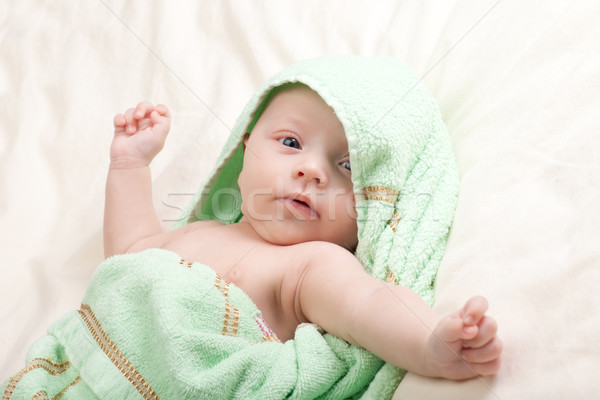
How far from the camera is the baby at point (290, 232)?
0.95 metres

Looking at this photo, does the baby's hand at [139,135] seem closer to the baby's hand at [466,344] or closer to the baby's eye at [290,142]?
the baby's eye at [290,142]

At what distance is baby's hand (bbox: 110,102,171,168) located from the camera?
1.43m

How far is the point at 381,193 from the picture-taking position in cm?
119

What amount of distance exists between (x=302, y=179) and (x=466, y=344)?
49 centimetres

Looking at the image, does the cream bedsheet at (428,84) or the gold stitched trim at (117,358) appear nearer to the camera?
the cream bedsheet at (428,84)

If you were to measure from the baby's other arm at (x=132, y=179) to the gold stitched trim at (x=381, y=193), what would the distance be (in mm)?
489

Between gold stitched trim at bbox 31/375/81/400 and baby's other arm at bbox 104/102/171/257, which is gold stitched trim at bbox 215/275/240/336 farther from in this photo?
baby's other arm at bbox 104/102/171/257

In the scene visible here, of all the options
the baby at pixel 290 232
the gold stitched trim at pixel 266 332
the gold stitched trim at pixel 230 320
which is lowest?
the gold stitched trim at pixel 266 332

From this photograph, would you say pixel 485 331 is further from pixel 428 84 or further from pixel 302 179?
pixel 428 84

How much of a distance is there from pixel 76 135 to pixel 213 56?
0.41 metres

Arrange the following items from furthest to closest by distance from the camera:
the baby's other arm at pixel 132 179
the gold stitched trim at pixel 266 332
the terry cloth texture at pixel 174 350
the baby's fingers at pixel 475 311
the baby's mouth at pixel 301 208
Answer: the baby's other arm at pixel 132 179, the baby's mouth at pixel 301 208, the gold stitched trim at pixel 266 332, the terry cloth texture at pixel 174 350, the baby's fingers at pixel 475 311

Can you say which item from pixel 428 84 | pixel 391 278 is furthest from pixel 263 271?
pixel 428 84

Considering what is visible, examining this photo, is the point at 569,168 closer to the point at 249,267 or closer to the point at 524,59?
the point at 524,59

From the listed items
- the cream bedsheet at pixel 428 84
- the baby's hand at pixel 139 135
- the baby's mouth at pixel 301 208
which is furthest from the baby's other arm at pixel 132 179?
the baby's mouth at pixel 301 208
